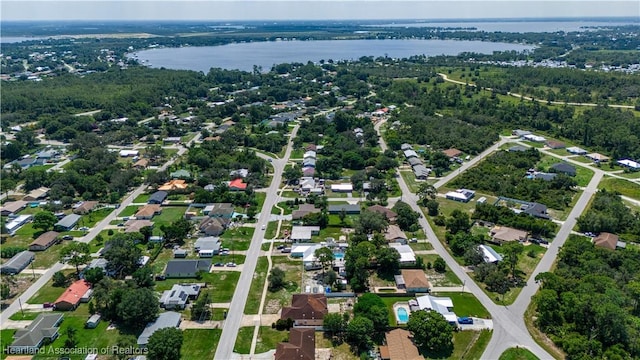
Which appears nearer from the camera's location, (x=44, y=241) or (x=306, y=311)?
(x=306, y=311)

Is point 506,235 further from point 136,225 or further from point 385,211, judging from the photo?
point 136,225

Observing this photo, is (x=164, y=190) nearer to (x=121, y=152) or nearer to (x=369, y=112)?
(x=121, y=152)

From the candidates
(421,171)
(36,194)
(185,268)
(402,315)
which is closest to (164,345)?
(185,268)

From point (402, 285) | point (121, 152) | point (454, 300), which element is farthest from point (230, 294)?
point (121, 152)

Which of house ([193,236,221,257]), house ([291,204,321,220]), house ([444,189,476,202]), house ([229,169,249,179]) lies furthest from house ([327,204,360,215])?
house ([229,169,249,179])

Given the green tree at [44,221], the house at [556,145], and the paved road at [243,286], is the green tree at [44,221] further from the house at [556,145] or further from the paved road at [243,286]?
the house at [556,145]

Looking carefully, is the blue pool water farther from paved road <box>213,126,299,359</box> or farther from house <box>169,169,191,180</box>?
house <box>169,169,191,180</box>
